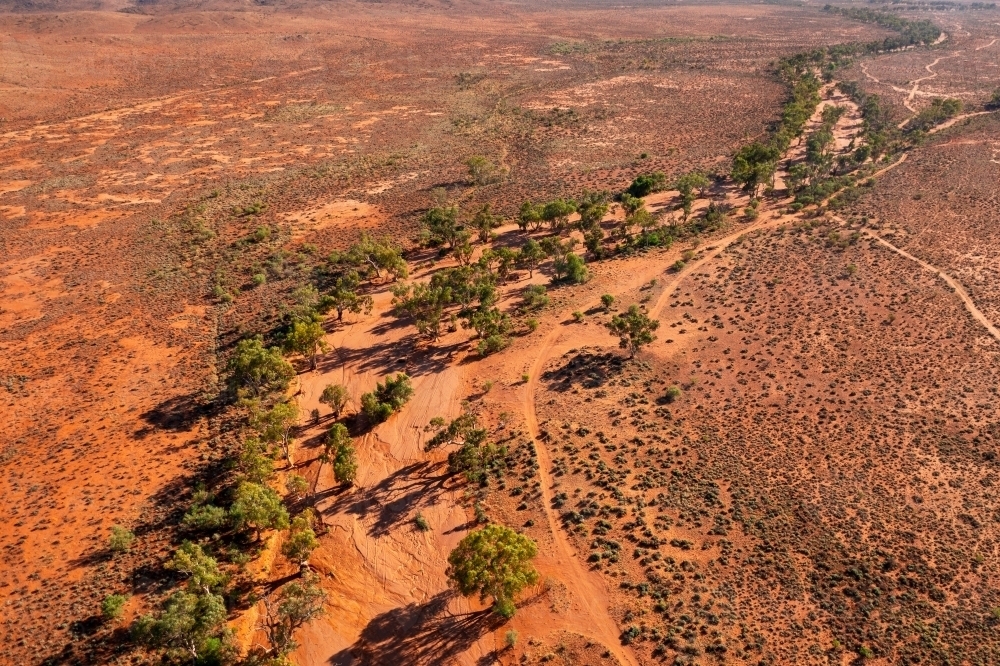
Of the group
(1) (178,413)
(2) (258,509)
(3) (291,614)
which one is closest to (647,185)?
(1) (178,413)

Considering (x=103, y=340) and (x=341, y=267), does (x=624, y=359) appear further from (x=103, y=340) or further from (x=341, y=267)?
(x=103, y=340)

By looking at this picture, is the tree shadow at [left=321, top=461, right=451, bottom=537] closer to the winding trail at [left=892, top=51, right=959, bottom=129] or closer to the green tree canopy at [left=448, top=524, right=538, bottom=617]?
the green tree canopy at [left=448, top=524, right=538, bottom=617]

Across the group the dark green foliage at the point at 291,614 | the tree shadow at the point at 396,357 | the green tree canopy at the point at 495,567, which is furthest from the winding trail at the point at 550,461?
the dark green foliage at the point at 291,614

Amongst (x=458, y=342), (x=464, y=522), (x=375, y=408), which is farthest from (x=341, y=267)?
(x=464, y=522)

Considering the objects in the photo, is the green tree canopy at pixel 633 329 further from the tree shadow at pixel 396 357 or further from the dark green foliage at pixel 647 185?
the dark green foliage at pixel 647 185

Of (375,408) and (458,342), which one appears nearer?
(375,408)

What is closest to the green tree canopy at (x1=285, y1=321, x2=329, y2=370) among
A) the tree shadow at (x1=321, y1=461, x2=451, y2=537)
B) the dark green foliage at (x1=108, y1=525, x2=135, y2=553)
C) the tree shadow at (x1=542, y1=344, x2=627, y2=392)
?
the tree shadow at (x1=321, y1=461, x2=451, y2=537)
